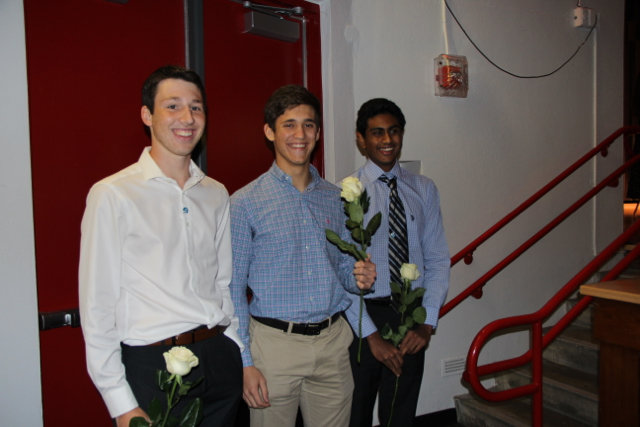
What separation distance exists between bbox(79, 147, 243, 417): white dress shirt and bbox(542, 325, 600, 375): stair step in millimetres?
2709

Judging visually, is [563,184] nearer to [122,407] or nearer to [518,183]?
[518,183]

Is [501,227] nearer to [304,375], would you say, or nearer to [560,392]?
[560,392]

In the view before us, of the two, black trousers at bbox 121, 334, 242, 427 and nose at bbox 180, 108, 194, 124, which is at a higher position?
nose at bbox 180, 108, 194, 124

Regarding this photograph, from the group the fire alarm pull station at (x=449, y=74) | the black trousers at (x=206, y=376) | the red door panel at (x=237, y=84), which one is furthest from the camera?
the fire alarm pull station at (x=449, y=74)

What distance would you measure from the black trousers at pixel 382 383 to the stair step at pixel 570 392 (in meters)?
1.43

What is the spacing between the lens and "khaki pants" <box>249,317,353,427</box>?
5.90ft

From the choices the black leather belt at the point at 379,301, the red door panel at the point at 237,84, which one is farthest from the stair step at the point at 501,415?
the red door panel at the point at 237,84

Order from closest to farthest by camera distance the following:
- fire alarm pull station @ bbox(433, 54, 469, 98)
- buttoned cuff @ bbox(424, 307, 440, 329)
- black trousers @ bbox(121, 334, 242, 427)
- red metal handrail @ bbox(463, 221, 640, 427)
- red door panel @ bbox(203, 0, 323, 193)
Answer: black trousers @ bbox(121, 334, 242, 427), red metal handrail @ bbox(463, 221, 640, 427), buttoned cuff @ bbox(424, 307, 440, 329), red door panel @ bbox(203, 0, 323, 193), fire alarm pull station @ bbox(433, 54, 469, 98)

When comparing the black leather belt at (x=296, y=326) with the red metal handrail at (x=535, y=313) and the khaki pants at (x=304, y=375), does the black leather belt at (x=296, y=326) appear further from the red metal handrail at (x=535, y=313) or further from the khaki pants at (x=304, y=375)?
the red metal handrail at (x=535, y=313)

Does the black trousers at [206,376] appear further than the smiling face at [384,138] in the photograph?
No

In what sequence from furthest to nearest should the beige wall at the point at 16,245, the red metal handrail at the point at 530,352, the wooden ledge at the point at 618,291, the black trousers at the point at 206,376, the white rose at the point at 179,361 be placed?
the red metal handrail at the point at 530,352 < the wooden ledge at the point at 618,291 < the beige wall at the point at 16,245 < the black trousers at the point at 206,376 < the white rose at the point at 179,361

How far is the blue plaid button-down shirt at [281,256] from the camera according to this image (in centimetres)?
182

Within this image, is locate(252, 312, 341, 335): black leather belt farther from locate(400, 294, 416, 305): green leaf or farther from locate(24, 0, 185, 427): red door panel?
locate(24, 0, 185, 427): red door panel

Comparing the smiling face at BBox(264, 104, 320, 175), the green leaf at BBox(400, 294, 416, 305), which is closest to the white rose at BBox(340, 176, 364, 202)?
the smiling face at BBox(264, 104, 320, 175)
